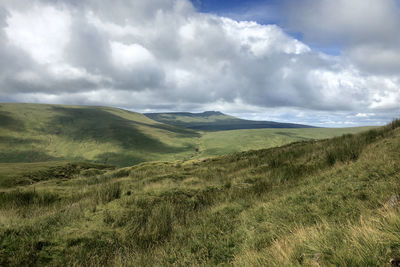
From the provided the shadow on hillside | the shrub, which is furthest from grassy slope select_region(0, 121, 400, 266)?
the shadow on hillside

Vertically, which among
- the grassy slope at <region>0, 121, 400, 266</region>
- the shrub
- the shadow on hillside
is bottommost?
the shadow on hillside

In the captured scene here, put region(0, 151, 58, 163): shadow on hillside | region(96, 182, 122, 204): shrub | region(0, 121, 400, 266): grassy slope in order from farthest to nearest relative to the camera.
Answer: region(0, 151, 58, 163): shadow on hillside, region(96, 182, 122, 204): shrub, region(0, 121, 400, 266): grassy slope

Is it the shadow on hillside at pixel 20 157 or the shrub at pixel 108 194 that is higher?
the shrub at pixel 108 194

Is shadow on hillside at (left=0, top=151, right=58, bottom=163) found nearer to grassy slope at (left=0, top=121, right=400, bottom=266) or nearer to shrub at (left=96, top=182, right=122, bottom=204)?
shrub at (left=96, top=182, right=122, bottom=204)

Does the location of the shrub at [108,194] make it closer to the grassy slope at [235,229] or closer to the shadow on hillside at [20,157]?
the grassy slope at [235,229]

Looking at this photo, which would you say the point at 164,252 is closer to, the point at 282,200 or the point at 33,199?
the point at 282,200

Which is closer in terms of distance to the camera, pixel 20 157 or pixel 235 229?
pixel 235 229

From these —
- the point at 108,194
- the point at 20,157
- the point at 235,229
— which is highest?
the point at 235,229

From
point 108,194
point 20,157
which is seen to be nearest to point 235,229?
point 108,194

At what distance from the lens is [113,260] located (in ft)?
15.7

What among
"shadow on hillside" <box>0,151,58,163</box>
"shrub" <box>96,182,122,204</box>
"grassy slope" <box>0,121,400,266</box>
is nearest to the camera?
"grassy slope" <box>0,121,400,266</box>

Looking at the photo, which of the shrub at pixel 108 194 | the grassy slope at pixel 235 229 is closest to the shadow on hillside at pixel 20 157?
the shrub at pixel 108 194

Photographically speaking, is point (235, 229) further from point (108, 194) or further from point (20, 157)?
point (20, 157)

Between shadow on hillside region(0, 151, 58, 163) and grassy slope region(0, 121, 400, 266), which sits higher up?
grassy slope region(0, 121, 400, 266)
